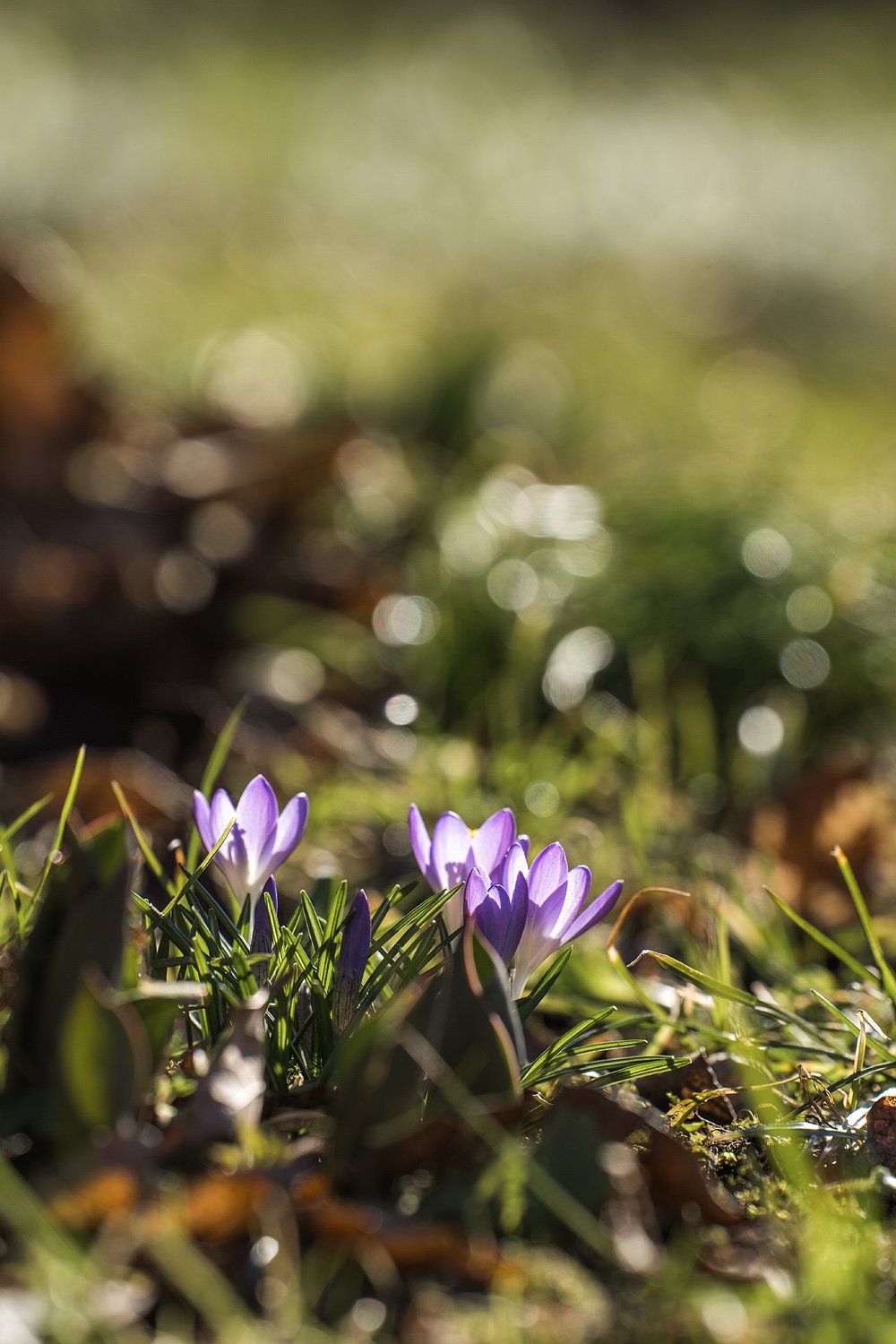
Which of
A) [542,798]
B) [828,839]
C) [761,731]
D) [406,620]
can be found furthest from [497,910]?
[406,620]

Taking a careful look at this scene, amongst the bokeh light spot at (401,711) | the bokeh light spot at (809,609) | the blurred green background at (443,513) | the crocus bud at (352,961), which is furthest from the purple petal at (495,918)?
the bokeh light spot at (809,609)

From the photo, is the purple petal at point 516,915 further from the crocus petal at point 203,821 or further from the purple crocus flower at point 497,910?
the crocus petal at point 203,821

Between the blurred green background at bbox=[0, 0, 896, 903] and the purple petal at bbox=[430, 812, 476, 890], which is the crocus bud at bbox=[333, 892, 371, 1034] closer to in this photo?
the purple petal at bbox=[430, 812, 476, 890]

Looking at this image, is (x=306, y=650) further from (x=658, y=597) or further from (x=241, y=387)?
(x=241, y=387)


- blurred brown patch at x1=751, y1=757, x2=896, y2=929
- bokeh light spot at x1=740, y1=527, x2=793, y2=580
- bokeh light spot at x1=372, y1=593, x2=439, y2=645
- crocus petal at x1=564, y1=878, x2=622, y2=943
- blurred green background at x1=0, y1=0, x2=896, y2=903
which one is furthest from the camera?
bokeh light spot at x1=740, y1=527, x2=793, y2=580

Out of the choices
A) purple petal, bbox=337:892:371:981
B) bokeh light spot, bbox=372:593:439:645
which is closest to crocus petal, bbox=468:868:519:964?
purple petal, bbox=337:892:371:981

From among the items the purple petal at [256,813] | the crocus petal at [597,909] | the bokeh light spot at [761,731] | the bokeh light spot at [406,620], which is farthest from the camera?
the bokeh light spot at [406,620]
